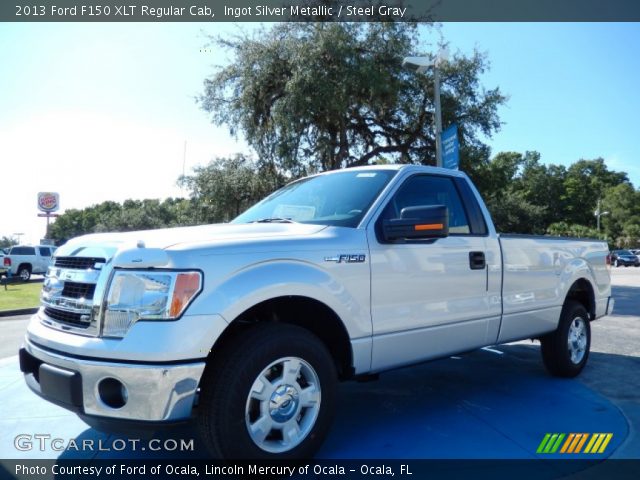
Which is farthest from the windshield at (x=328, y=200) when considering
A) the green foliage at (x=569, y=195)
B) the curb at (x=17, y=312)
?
the green foliage at (x=569, y=195)

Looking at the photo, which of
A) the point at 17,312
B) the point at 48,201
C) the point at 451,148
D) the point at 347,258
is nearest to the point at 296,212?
the point at 347,258

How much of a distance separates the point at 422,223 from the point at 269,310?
3.69 ft

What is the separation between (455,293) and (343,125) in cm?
1256

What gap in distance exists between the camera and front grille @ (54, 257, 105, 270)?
2.87 meters

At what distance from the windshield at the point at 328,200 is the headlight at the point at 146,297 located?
1.25 metres

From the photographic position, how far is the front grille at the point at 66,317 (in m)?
2.78

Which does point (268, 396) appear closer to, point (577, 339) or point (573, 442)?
point (573, 442)

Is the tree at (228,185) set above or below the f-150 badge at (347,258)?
above

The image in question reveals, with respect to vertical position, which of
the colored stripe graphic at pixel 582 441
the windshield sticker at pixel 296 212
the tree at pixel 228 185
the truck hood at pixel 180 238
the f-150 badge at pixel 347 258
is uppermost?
the tree at pixel 228 185

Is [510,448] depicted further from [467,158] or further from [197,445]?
[467,158]

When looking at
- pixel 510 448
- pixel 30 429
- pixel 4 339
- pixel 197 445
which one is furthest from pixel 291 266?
pixel 4 339

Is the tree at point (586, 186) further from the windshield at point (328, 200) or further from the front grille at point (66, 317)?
the front grille at point (66, 317)

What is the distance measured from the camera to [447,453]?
3.31 meters

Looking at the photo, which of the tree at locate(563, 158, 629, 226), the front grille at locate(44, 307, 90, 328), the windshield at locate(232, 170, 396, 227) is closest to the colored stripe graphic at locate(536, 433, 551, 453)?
the windshield at locate(232, 170, 396, 227)
